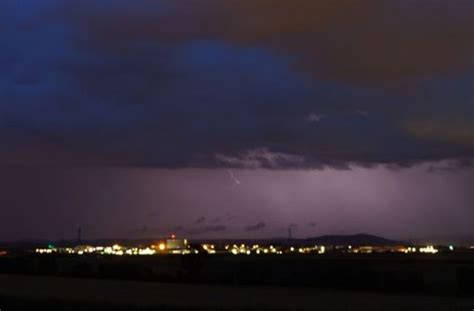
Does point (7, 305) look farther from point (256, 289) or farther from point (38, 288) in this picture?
point (256, 289)

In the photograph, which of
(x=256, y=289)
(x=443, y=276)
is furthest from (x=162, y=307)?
(x=443, y=276)

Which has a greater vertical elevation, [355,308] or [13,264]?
[13,264]

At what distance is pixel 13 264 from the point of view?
79.6 m

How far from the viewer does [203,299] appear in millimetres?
38375

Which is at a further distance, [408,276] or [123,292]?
[408,276]

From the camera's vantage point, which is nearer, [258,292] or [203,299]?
[203,299]

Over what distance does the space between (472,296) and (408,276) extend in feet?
34.2

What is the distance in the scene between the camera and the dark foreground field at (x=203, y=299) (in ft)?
111

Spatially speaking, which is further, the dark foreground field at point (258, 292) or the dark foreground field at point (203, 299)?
the dark foreground field at point (258, 292)

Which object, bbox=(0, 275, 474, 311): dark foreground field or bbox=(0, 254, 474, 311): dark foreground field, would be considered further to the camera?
bbox=(0, 254, 474, 311): dark foreground field

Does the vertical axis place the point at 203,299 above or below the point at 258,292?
below

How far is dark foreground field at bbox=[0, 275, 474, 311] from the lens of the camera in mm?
33812

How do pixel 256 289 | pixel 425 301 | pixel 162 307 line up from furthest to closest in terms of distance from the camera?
pixel 256 289 → pixel 425 301 → pixel 162 307

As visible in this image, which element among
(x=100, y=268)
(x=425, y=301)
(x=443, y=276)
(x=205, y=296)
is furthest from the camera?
(x=100, y=268)
